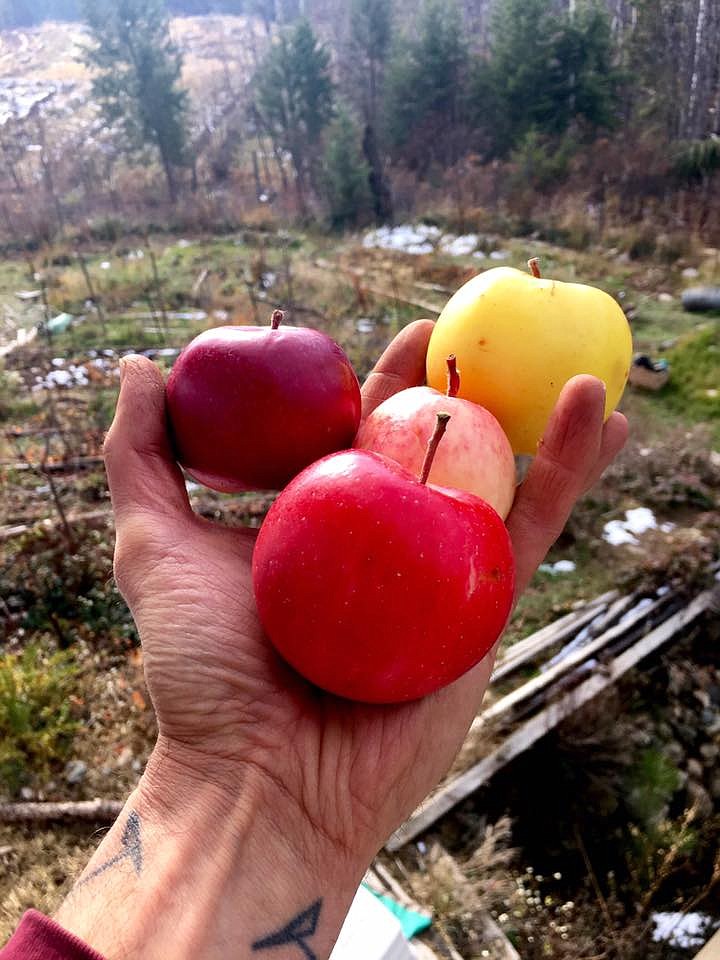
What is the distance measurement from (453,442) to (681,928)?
9.57 ft

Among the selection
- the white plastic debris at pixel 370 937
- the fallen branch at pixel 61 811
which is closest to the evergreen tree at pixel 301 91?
the fallen branch at pixel 61 811

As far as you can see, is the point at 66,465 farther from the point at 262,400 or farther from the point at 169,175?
the point at 169,175

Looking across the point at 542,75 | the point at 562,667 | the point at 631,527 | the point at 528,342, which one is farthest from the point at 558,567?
the point at 542,75

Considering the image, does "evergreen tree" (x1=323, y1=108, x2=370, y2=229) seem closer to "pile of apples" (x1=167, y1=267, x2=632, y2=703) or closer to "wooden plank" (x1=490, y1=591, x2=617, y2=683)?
"wooden plank" (x1=490, y1=591, x2=617, y2=683)

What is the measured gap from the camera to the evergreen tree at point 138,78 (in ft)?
68.5

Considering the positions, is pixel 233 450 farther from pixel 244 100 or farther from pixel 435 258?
pixel 244 100

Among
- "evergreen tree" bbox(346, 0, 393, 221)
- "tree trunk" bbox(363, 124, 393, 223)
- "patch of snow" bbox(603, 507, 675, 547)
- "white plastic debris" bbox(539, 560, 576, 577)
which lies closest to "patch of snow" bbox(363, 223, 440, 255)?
"tree trunk" bbox(363, 124, 393, 223)

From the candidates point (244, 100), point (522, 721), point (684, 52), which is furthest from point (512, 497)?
point (244, 100)

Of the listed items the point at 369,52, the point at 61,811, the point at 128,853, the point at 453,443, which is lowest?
the point at 61,811

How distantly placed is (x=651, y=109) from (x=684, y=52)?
2.92 m

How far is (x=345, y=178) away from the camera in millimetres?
17453

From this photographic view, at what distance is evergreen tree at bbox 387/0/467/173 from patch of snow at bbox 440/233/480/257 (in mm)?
5211

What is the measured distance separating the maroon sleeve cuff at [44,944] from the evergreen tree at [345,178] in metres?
18.1

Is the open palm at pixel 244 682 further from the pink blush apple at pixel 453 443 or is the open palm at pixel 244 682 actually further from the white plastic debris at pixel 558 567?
the white plastic debris at pixel 558 567
